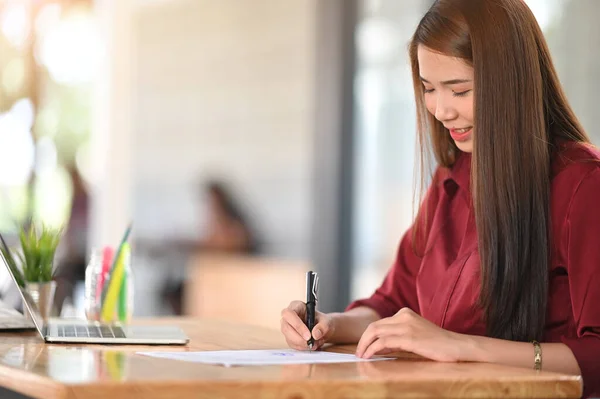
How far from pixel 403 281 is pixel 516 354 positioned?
655 millimetres

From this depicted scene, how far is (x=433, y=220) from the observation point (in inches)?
82.9

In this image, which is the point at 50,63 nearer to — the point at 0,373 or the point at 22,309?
the point at 22,309

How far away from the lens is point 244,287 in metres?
5.87

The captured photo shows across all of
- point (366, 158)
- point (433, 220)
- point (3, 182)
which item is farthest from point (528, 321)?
point (3, 182)

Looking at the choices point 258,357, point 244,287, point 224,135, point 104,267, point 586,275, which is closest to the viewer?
point 258,357

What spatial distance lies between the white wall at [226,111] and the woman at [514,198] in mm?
4085

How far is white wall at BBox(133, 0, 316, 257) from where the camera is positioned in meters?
6.11

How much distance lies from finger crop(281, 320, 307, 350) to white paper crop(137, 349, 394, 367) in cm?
6

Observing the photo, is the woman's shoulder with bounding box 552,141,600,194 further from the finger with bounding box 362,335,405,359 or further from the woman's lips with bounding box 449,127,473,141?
the finger with bounding box 362,335,405,359

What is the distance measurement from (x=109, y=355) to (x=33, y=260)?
0.73 meters

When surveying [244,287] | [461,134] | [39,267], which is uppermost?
[461,134]

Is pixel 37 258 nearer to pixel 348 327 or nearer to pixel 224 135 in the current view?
pixel 348 327

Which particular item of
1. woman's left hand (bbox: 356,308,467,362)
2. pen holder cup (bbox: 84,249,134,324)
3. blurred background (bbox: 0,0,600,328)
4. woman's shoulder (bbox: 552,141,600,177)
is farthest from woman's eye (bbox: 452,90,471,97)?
blurred background (bbox: 0,0,600,328)

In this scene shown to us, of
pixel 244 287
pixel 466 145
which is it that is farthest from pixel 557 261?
pixel 244 287
